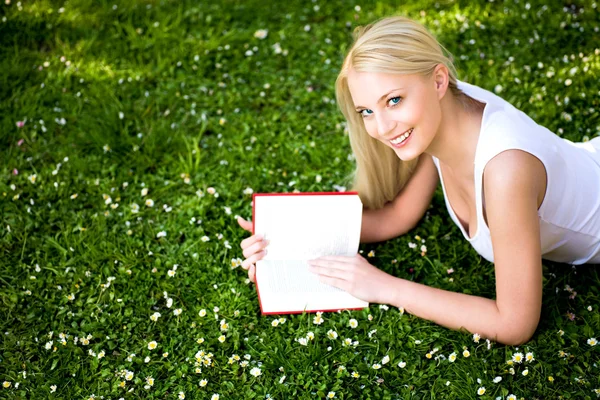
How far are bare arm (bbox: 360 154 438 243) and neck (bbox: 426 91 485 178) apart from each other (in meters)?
0.49

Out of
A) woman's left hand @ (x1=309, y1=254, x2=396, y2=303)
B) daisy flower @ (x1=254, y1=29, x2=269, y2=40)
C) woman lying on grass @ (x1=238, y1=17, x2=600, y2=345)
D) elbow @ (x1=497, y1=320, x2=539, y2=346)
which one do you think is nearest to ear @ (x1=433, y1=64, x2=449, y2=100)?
woman lying on grass @ (x1=238, y1=17, x2=600, y2=345)

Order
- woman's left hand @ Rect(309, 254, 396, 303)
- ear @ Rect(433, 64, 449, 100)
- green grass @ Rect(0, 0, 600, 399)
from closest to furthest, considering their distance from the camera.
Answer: ear @ Rect(433, 64, 449, 100)
green grass @ Rect(0, 0, 600, 399)
woman's left hand @ Rect(309, 254, 396, 303)

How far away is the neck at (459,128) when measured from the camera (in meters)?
2.83

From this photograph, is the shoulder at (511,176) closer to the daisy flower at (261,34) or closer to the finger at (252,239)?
the finger at (252,239)

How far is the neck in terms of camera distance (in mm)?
2832

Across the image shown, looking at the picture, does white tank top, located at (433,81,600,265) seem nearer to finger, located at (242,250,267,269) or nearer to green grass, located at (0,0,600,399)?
green grass, located at (0,0,600,399)

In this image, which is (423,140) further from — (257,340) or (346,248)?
(257,340)

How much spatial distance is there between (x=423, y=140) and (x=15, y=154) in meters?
2.84

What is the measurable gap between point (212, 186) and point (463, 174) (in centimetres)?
164

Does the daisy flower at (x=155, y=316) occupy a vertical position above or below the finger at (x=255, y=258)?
below

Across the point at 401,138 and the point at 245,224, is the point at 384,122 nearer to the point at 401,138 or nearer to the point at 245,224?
the point at 401,138

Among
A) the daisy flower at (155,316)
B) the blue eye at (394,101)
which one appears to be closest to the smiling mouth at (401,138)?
the blue eye at (394,101)

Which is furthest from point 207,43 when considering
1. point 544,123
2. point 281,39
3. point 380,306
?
point 380,306

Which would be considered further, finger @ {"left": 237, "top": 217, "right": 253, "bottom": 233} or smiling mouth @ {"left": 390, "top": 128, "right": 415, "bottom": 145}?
finger @ {"left": 237, "top": 217, "right": 253, "bottom": 233}
